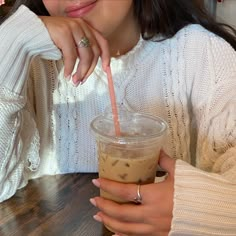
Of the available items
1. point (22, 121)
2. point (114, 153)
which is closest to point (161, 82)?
point (22, 121)

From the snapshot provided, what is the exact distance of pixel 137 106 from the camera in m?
1.22

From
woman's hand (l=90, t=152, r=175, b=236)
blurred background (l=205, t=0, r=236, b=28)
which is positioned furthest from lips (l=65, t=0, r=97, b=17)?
blurred background (l=205, t=0, r=236, b=28)

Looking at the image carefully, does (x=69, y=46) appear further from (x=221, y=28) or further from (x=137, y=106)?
(x=221, y=28)

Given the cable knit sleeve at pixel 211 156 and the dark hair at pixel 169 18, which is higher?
the dark hair at pixel 169 18

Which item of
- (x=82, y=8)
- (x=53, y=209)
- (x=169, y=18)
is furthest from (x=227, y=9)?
(x=53, y=209)

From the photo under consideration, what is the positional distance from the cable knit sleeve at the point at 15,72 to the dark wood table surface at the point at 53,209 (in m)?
0.05

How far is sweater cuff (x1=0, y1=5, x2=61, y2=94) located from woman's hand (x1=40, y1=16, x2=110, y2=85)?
0.02 meters

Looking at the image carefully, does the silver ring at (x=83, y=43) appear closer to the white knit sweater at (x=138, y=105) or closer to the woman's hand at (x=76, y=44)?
the woman's hand at (x=76, y=44)

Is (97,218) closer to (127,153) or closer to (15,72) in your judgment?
(127,153)

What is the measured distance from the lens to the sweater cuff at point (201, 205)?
28.1 inches

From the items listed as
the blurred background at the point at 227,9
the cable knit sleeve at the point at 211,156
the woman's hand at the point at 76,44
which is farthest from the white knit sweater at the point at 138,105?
the blurred background at the point at 227,9

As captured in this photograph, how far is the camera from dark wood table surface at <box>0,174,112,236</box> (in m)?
0.82

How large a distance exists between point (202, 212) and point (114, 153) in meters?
0.18

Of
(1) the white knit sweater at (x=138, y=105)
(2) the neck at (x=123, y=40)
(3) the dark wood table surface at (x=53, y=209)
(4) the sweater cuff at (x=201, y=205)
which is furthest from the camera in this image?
(2) the neck at (x=123, y=40)
